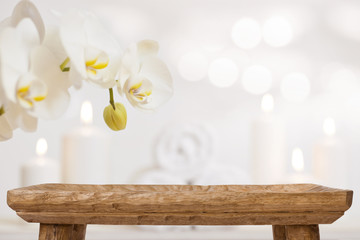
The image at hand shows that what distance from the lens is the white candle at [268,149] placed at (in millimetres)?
975

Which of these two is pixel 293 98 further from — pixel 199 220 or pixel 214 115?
pixel 199 220

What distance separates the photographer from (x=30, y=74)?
27 centimetres

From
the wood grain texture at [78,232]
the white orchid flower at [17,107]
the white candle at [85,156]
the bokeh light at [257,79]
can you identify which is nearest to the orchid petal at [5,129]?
the white orchid flower at [17,107]

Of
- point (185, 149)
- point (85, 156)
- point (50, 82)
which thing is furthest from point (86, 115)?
point (50, 82)

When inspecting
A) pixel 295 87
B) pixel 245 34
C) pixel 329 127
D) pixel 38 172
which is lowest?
pixel 38 172

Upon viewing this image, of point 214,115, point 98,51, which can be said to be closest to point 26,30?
point 98,51

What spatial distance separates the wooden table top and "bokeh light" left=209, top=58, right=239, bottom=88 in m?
0.68

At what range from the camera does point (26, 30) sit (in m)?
0.27

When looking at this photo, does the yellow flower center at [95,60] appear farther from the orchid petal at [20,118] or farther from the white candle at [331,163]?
the white candle at [331,163]

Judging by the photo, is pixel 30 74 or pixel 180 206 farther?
pixel 180 206

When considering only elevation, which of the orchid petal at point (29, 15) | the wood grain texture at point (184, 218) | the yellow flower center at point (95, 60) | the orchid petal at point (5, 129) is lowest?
the wood grain texture at point (184, 218)

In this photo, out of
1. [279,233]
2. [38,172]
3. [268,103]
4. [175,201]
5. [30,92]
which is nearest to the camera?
[30,92]

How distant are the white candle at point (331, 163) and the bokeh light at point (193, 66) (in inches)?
10.8

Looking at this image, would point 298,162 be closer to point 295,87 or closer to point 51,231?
point 295,87
